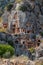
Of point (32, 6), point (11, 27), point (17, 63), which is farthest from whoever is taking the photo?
point (32, 6)

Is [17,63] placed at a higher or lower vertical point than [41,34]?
higher

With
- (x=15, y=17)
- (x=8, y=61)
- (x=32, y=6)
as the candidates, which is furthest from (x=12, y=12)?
(x=8, y=61)

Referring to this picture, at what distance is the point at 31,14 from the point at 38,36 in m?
9.38

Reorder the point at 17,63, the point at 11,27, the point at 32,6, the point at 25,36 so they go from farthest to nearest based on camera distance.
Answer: the point at 32,6, the point at 11,27, the point at 25,36, the point at 17,63

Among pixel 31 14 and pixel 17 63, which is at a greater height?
pixel 17 63

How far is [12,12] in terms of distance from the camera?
79312 mm

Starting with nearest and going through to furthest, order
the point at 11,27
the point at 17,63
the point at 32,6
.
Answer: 1. the point at 17,63
2. the point at 11,27
3. the point at 32,6

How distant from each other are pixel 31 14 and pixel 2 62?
171ft

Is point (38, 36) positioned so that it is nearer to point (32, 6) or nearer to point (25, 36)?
point (25, 36)

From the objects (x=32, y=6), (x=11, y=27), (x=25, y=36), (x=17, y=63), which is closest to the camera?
(x=17, y=63)

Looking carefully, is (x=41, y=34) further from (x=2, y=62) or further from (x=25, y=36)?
(x=2, y=62)

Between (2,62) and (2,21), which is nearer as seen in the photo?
(2,62)

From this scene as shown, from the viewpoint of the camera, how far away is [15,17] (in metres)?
78.2

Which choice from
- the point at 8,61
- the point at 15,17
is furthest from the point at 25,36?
the point at 8,61
